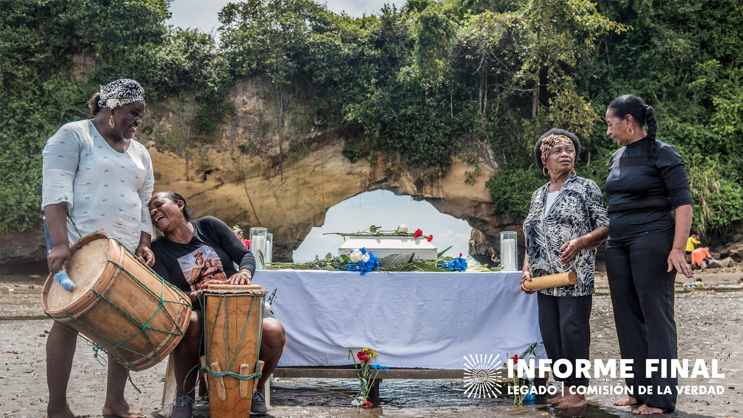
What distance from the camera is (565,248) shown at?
3.78 m

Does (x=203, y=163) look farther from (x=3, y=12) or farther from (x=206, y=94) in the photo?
(x=3, y=12)

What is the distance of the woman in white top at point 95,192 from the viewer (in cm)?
319

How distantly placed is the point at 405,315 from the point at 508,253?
116 centimetres

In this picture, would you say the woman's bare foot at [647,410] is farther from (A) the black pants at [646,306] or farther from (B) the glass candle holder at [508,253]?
(B) the glass candle holder at [508,253]

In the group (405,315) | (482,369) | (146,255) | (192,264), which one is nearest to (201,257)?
(192,264)

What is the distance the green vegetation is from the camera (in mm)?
17594

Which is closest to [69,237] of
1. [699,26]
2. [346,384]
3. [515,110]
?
[346,384]

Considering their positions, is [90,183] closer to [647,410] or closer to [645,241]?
[645,241]

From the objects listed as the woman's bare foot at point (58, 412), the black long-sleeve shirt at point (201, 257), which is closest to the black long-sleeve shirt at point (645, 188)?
the black long-sleeve shirt at point (201, 257)

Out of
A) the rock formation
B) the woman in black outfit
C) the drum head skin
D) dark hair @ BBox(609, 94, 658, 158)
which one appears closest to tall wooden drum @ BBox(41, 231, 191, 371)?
the drum head skin

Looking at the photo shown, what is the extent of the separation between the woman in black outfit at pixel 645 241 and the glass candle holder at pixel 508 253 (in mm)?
985

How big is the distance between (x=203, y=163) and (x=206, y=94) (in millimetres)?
2282

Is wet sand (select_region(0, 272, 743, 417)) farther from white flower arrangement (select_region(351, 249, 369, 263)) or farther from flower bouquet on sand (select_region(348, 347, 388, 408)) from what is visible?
white flower arrangement (select_region(351, 249, 369, 263))

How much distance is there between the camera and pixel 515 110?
19.5 meters
